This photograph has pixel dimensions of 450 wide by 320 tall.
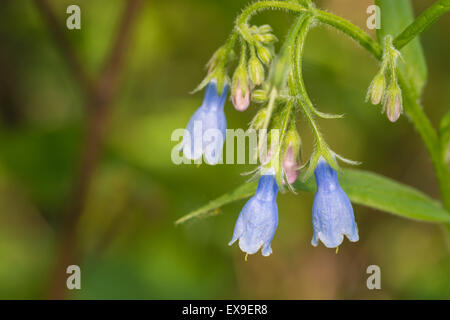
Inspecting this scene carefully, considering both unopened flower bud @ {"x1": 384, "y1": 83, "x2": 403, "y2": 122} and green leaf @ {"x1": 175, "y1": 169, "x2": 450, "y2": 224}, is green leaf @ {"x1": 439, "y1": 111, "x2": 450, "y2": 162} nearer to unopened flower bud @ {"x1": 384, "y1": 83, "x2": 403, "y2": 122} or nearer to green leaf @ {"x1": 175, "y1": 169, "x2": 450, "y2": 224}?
green leaf @ {"x1": 175, "y1": 169, "x2": 450, "y2": 224}

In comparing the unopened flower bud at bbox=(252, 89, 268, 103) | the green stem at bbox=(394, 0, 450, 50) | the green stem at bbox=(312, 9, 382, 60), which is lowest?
the unopened flower bud at bbox=(252, 89, 268, 103)

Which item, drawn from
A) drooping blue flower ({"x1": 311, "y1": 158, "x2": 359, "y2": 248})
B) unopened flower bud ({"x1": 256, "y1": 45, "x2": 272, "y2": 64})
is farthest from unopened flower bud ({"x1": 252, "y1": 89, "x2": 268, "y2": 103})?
drooping blue flower ({"x1": 311, "y1": 158, "x2": 359, "y2": 248})

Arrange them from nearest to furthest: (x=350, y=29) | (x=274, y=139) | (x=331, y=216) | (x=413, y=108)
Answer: (x=331, y=216)
(x=274, y=139)
(x=350, y=29)
(x=413, y=108)

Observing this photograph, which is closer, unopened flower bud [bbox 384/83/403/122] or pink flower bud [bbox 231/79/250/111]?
unopened flower bud [bbox 384/83/403/122]

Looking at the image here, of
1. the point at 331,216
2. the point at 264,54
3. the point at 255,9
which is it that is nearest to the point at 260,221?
the point at 331,216

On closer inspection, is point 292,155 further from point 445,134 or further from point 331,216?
point 445,134

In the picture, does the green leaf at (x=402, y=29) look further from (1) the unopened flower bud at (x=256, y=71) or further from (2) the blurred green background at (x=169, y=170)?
(2) the blurred green background at (x=169, y=170)

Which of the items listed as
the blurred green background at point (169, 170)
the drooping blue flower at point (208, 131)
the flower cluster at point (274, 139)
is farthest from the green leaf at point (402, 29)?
the blurred green background at point (169, 170)
